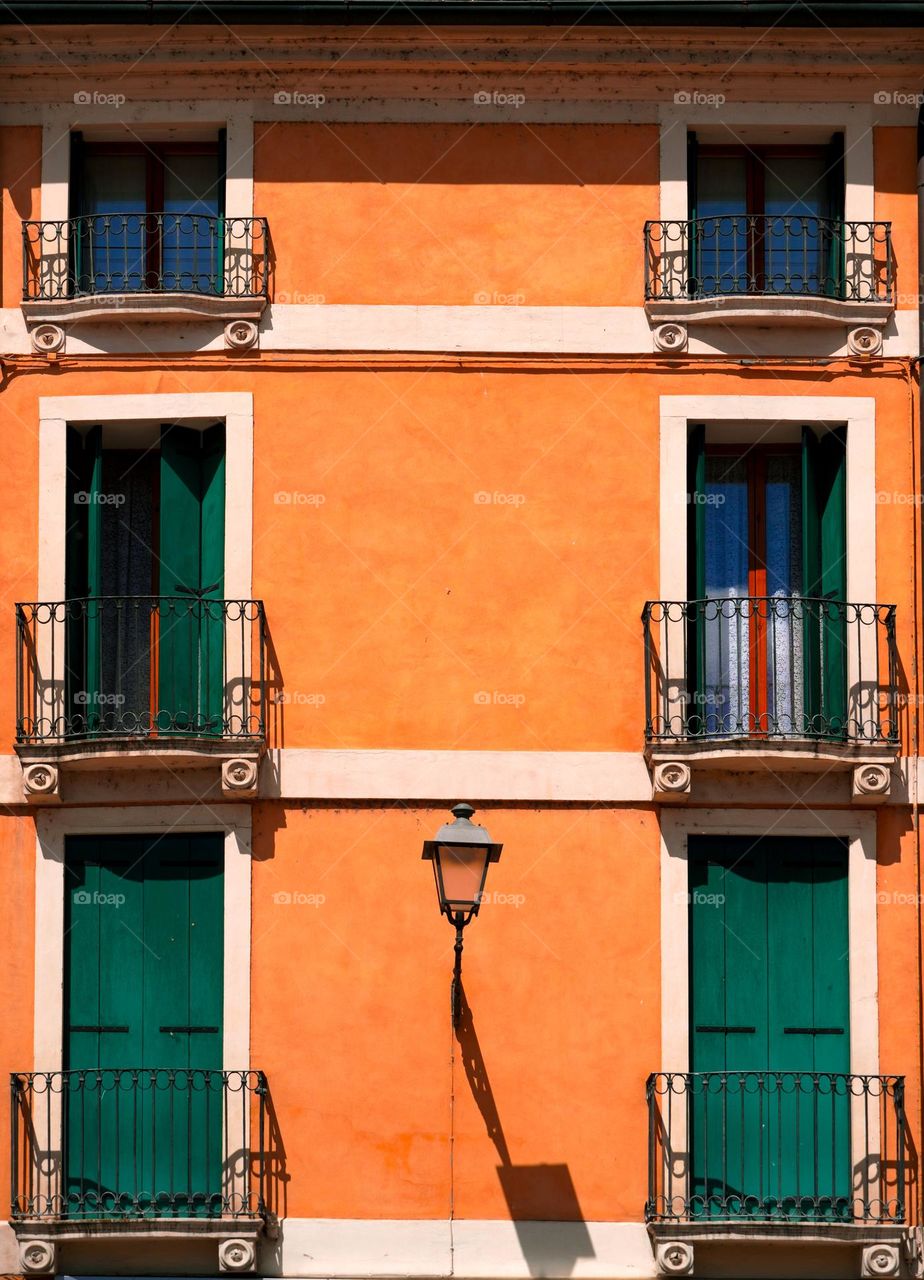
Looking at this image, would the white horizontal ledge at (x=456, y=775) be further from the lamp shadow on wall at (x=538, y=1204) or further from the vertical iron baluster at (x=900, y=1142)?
the vertical iron baluster at (x=900, y=1142)

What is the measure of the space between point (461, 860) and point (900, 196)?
636cm

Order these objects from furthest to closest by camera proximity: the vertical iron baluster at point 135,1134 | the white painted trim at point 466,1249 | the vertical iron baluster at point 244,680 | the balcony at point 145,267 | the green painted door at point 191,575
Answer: the balcony at point 145,267
the green painted door at point 191,575
the vertical iron baluster at point 244,680
the vertical iron baluster at point 135,1134
the white painted trim at point 466,1249

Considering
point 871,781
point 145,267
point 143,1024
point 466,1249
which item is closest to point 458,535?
Result: point 145,267

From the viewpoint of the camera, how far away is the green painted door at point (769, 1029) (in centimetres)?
1684

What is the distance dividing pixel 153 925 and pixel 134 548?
294 cm

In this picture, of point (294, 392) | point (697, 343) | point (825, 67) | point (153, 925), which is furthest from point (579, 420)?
point (153, 925)

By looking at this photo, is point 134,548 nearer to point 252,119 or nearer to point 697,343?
point 252,119

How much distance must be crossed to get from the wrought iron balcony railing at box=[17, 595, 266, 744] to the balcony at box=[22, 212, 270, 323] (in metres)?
2.22

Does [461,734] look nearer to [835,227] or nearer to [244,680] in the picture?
[244,680]

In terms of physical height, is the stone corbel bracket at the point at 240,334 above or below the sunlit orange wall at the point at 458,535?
above

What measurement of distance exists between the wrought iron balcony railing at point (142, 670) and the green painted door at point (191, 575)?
0.01 m

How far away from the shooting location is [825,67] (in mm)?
18250

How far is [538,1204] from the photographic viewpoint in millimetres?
16922

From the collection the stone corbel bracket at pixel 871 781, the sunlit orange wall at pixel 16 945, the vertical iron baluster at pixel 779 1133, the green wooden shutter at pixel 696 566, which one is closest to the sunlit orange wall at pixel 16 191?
the sunlit orange wall at pixel 16 945
